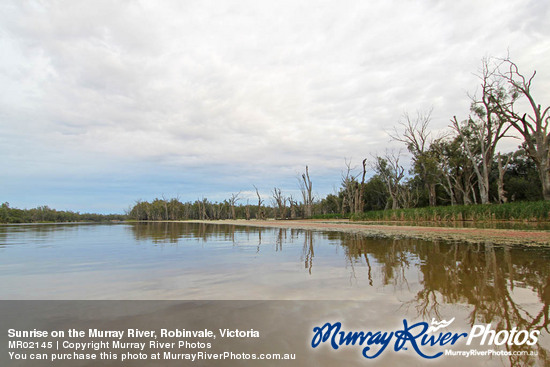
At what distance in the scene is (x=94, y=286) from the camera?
13.4ft

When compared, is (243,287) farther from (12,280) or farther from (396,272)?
(12,280)

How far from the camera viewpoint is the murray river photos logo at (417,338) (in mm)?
2156

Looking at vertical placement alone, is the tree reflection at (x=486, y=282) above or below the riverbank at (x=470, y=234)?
above

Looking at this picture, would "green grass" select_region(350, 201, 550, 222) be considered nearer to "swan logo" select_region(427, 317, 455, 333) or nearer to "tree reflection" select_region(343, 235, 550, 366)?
"tree reflection" select_region(343, 235, 550, 366)

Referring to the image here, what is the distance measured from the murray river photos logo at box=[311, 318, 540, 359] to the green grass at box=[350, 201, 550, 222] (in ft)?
65.6

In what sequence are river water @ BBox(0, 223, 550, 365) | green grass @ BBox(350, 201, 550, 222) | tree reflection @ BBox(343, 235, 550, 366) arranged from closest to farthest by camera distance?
tree reflection @ BBox(343, 235, 550, 366)
river water @ BBox(0, 223, 550, 365)
green grass @ BBox(350, 201, 550, 222)

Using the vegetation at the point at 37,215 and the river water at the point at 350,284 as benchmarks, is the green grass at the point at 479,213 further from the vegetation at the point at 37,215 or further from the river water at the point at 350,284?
the vegetation at the point at 37,215

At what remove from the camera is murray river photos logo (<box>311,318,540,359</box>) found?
2.16m

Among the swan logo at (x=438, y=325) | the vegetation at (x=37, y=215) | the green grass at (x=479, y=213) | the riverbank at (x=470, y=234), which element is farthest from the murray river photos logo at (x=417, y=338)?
the vegetation at (x=37, y=215)

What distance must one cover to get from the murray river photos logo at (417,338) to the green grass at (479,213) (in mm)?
20001

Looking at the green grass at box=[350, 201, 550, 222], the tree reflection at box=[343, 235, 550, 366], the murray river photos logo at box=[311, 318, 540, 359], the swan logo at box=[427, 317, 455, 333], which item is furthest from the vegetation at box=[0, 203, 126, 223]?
the swan logo at box=[427, 317, 455, 333]

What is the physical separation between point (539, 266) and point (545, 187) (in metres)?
23.7

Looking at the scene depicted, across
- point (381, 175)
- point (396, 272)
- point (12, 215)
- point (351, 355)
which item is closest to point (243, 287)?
point (351, 355)

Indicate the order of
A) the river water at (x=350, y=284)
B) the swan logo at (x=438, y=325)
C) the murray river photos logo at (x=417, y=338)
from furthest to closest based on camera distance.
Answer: the river water at (x=350, y=284), the swan logo at (x=438, y=325), the murray river photos logo at (x=417, y=338)
